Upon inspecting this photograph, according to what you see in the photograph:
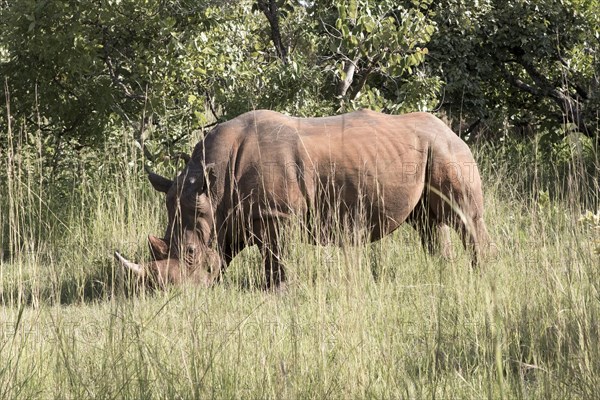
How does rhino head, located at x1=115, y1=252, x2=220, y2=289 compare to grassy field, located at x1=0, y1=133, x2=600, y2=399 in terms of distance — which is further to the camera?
rhino head, located at x1=115, y1=252, x2=220, y2=289

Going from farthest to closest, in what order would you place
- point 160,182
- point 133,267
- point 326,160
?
point 160,182, point 326,160, point 133,267

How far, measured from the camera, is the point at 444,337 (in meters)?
4.90

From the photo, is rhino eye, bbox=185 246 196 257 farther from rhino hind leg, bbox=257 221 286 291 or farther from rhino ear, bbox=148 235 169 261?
rhino hind leg, bbox=257 221 286 291

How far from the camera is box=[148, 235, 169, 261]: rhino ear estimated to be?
6898 mm

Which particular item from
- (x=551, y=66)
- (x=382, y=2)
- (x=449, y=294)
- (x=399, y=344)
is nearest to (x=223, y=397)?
(x=399, y=344)

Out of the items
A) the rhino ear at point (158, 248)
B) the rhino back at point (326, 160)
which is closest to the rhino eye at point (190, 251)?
the rhino ear at point (158, 248)

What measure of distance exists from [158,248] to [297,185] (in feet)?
3.43

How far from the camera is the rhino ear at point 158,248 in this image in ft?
22.6

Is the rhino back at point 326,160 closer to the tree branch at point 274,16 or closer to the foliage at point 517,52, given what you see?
the tree branch at point 274,16

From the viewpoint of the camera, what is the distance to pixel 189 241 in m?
7.03

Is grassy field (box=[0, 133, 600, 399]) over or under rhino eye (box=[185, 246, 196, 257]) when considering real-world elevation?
under

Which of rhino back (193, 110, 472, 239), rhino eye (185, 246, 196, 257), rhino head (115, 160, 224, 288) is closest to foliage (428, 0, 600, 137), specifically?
rhino back (193, 110, 472, 239)

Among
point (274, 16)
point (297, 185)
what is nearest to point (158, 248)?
point (297, 185)

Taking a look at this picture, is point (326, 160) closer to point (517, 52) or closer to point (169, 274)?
point (169, 274)
